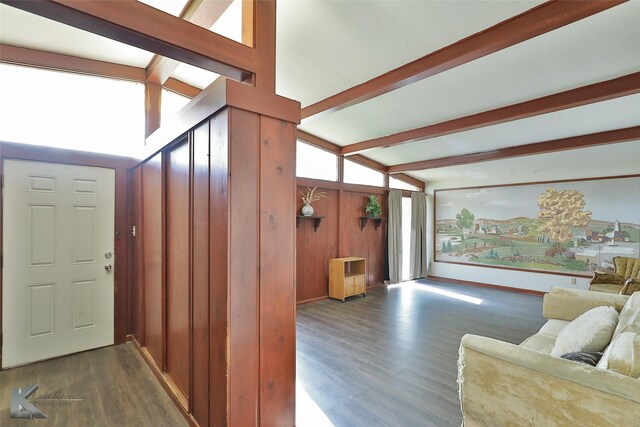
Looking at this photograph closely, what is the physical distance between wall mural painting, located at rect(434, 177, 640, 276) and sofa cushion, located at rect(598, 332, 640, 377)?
4788 mm

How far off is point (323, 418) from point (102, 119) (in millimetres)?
3535

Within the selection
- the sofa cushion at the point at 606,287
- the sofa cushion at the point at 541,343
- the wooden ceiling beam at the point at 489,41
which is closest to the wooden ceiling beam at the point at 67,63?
the wooden ceiling beam at the point at 489,41

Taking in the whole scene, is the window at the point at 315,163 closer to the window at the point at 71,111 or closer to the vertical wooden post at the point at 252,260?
the window at the point at 71,111

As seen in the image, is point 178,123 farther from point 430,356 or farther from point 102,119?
point 430,356

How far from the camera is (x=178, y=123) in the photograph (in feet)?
6.95

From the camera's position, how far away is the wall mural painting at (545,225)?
4855 millimetres

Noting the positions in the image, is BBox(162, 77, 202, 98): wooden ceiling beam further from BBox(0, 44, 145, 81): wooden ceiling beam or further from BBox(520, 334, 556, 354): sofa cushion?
BBox(520, 334, 556, 354): sofa cushion

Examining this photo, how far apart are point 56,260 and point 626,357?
4190mm

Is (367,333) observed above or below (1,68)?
below

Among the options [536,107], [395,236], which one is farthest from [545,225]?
[536,107]

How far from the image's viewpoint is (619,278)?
4039mm

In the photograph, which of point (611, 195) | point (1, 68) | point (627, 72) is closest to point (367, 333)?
point (627, 72)

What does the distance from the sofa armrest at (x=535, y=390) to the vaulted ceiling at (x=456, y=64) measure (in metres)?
2.04

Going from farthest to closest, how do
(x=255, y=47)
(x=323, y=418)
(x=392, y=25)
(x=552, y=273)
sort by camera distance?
(x=552, y=273) → (x=392, y=25) → (x=323, y=418) → (x=255, y=47)
